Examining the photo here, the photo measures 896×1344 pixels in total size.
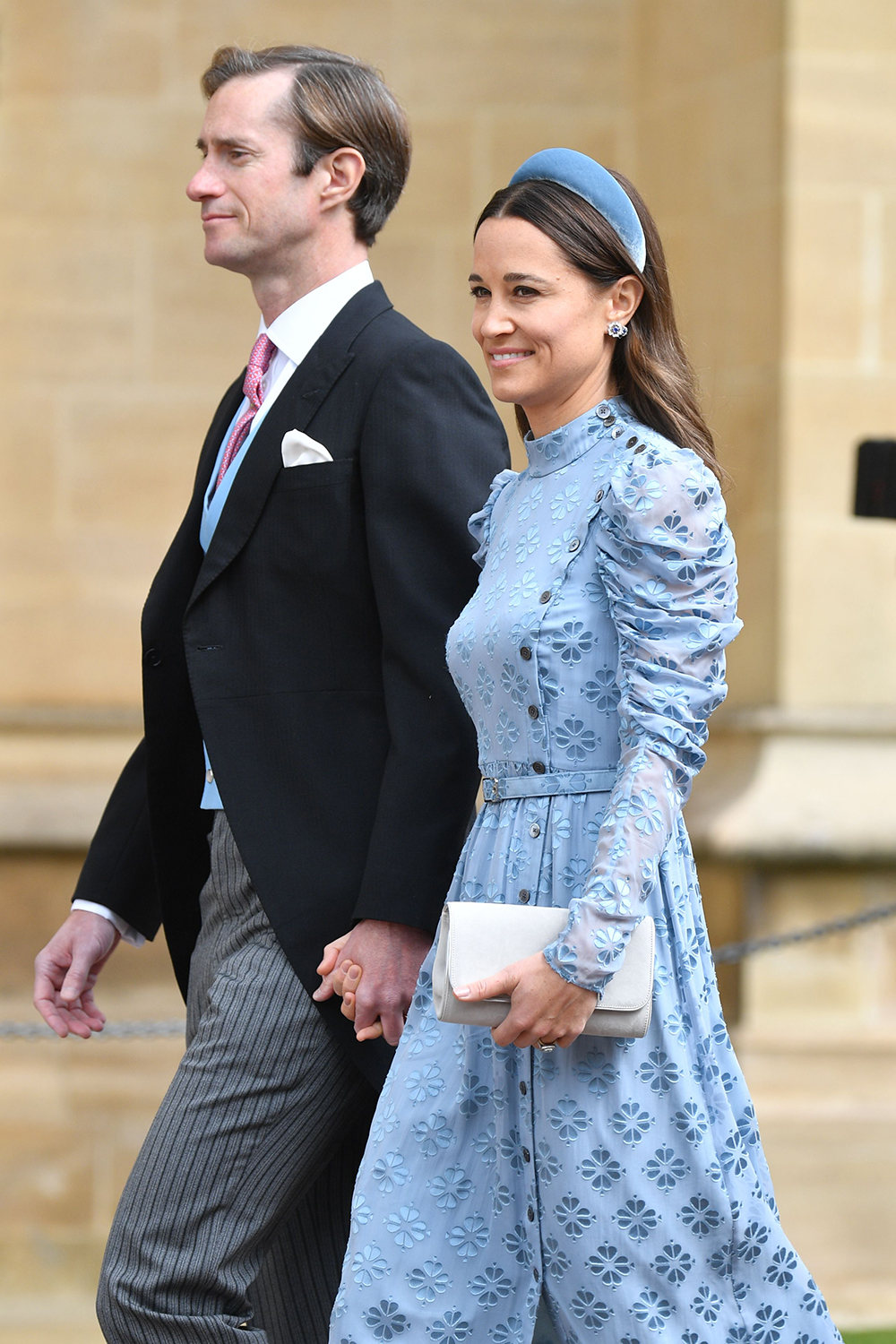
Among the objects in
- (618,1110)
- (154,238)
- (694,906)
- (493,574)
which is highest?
(154,238)

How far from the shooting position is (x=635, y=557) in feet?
6.47

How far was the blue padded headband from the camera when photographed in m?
2.12

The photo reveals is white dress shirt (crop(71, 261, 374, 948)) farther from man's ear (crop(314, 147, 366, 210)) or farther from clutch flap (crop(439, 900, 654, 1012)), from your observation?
clutch flap (crop(439, 900, 654, 1012))

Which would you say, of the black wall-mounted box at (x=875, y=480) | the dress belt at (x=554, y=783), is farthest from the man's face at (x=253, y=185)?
the black wall-mounted box at (x=875, y=480)

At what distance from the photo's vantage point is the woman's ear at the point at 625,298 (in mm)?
2141

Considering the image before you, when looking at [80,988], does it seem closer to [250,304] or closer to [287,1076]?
[287,1076]

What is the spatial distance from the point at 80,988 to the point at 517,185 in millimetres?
1304

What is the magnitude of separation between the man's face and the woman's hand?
3.71ft

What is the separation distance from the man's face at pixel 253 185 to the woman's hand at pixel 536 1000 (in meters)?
1.13

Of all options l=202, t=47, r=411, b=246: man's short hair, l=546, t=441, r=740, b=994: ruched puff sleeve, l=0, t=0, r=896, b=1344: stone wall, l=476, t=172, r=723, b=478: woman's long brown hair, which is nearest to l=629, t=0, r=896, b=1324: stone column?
l=0, t=0, r=896, b=1344: stone wall

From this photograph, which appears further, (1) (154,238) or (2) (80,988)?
(1) (154,238)

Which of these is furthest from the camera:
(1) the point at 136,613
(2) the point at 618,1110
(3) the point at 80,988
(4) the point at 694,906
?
(1) the point at 136,613

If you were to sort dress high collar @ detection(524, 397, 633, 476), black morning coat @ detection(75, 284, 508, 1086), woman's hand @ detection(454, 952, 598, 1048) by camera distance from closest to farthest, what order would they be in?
woman's hand @ detection(454, 952, 598, 1048) → dress high collar @ detection(524, 397, 633, 476) → black morning coat @ detection(75, 284, 508, 1086)

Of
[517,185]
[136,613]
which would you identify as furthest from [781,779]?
[517,185]
